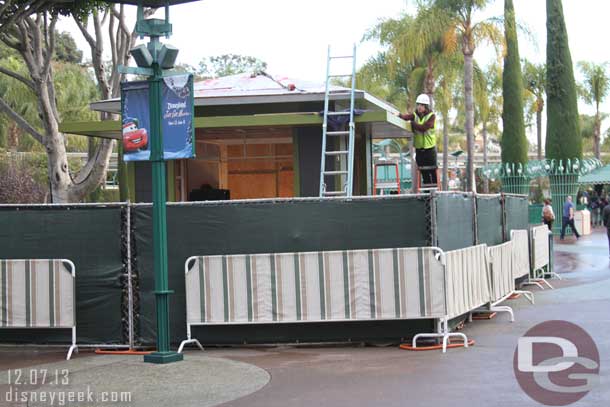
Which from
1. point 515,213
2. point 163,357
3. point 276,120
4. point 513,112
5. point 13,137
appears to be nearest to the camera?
point 163,357

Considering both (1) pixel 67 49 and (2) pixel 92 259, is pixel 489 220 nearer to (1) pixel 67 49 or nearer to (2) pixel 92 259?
(2) pixel 92 259

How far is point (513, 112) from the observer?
151 ft

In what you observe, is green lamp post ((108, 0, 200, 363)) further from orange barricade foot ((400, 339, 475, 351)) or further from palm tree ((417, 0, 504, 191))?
palm tree ((417, 0, 504, 191))

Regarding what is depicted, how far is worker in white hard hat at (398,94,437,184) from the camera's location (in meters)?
16.0

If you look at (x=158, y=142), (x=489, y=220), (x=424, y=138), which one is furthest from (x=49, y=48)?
(x=158, y=142)

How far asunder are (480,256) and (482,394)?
15.8 feet

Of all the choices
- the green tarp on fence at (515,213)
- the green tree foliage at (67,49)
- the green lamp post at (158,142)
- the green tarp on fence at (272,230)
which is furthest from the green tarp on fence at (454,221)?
the green tree foliage at (67,49)

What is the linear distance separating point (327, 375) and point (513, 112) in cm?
3894

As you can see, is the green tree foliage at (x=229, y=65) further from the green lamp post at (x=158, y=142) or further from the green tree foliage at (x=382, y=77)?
the green lamp post at (x=158, y=142)

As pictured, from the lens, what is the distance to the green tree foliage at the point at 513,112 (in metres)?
45.6

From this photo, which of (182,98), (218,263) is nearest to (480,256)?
(218,263)

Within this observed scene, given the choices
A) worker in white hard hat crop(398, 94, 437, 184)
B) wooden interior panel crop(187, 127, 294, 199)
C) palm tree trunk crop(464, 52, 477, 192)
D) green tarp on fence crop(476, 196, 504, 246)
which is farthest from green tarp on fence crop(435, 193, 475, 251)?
palm tree trunk crop(464, 52, 477, 192)

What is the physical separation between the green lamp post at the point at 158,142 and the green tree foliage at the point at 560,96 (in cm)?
3596

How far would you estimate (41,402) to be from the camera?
834 centimetres
